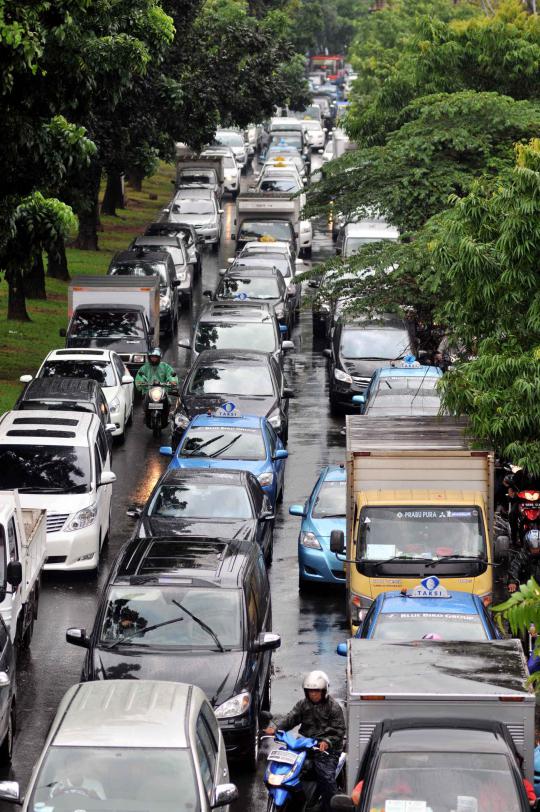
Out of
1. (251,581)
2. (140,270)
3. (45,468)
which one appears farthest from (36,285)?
(251,581)

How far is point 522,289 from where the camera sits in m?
17.0

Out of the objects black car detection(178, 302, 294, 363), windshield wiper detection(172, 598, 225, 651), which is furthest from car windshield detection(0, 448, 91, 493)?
→ black car detection(178, 302, 294, 363)

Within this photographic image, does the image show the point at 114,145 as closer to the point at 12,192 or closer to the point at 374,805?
the point at 12,192

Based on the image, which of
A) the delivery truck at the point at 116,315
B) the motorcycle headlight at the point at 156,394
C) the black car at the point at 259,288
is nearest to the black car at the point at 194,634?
the motorcycle headlight at the point at 156,394

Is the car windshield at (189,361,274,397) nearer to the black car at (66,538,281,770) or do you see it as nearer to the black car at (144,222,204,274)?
the black car at (66,538,281,770)

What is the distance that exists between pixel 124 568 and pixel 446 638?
313cm

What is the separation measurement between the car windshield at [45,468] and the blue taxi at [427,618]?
6300 mm

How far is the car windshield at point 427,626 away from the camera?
1418 cm

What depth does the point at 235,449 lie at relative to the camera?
2280 centimetres

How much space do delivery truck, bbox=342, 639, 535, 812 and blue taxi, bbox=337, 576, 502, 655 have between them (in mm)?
1730

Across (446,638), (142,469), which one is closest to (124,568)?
(446,638)

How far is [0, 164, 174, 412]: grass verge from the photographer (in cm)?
3216

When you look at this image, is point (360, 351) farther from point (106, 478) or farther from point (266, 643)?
point (266, 643)

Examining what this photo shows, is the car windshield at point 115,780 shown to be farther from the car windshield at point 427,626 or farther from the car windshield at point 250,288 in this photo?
the car windshield at point 250,288
